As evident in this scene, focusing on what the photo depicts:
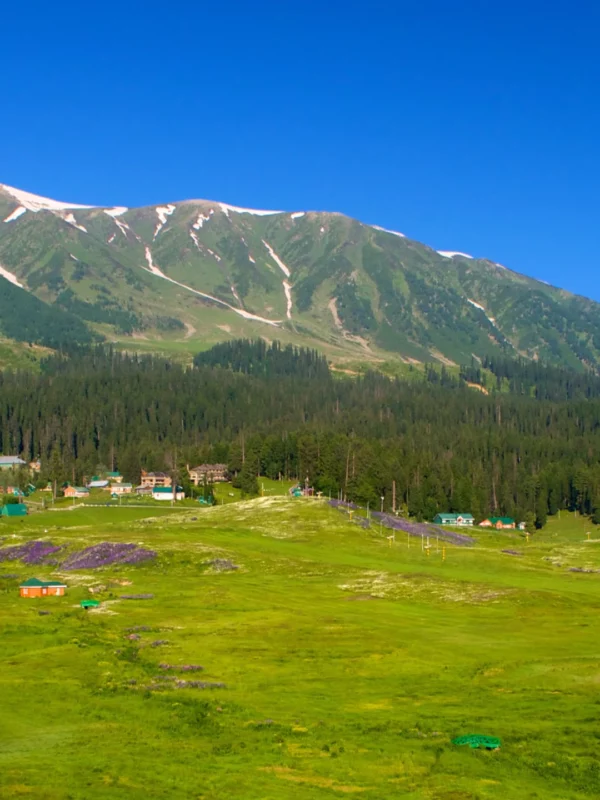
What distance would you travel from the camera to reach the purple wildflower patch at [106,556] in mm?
125000

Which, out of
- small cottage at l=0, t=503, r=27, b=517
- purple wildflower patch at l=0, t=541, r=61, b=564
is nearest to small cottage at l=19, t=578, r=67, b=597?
purple wildflower patch at l=0, t=541, r=61, b=564

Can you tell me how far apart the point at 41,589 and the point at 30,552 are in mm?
33604

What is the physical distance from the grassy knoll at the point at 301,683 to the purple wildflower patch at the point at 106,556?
8.03 ft

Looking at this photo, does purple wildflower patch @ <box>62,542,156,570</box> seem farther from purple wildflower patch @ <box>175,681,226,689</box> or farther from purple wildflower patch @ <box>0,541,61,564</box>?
purple wildflower patch @ <box>175,681,226,689</box>

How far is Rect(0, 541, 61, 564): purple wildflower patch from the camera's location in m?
131

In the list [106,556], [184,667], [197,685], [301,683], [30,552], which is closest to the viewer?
[197,685]

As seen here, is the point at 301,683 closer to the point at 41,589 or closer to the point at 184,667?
the point at 184,667

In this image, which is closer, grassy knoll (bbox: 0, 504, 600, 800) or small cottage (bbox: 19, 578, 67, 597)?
grassy knoll (bbox: 0, 504, 600, 800)

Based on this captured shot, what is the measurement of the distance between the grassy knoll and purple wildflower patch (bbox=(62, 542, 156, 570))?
2.45 metres

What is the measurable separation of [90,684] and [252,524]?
109m

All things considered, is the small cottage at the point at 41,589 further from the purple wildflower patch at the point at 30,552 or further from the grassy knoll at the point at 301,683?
the purple wildflower patch at the point at 30,552

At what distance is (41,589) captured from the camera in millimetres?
102562

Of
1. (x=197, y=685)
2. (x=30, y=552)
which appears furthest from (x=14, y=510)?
(x=197, y=685)

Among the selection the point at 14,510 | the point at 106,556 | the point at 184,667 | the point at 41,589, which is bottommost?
the point at 41,589
